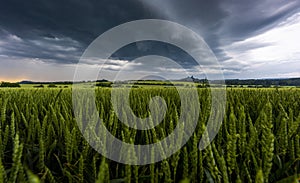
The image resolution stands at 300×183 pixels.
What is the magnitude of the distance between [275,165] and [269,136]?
1.20 ft

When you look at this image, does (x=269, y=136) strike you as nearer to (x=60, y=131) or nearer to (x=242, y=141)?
(x=242, y=141)

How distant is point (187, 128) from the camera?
92cm

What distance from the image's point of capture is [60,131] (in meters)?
1.00

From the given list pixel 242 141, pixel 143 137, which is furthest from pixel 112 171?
pixel 242 141

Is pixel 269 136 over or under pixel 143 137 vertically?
over

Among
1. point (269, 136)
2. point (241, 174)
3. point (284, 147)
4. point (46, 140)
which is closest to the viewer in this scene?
point (269, 136)

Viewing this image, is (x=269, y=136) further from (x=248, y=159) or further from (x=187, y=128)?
(x=187, y=128)

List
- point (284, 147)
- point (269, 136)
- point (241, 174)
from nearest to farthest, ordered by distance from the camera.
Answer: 1. point (269, 136)
2. point (241, 174)
3. point (284, 147)

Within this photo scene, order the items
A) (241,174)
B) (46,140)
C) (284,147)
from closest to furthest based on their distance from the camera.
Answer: (241,174) → (284,147) → (46,140)

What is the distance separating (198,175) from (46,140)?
616mm

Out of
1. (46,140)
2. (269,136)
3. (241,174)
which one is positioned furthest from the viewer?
(46,140)

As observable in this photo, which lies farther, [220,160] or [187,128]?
[187,128]

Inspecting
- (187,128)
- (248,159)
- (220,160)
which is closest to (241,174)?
(248,159)

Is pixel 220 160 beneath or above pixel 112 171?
above
